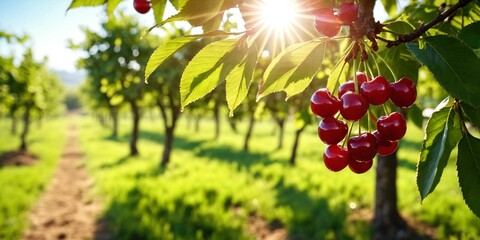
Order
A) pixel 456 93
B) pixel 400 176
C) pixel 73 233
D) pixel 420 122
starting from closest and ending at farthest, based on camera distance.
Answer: pixel 456 93
pixel 420 122
pixel 73 233
pixel 400 176

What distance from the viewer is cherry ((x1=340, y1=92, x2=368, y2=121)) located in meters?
0.87

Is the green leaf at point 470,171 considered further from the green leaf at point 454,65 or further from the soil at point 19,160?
the soil at point 19,160

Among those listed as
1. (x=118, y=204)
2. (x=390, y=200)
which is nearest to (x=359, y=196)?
(x=390, y=200)

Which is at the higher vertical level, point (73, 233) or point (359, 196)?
point (359, 196)

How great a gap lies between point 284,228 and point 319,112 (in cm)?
642

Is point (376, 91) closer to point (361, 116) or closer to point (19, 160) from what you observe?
point (361, 116)

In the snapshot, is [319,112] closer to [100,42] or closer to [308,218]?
[308,218]

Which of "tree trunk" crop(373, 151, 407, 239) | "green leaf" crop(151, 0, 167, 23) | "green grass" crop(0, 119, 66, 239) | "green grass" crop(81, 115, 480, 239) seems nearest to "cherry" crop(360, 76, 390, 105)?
"green leaf" crop(151, 0, 167, 23)

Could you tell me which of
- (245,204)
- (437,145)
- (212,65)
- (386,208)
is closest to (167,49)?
(212,65)

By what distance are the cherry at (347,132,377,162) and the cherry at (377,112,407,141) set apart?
0.13 feet

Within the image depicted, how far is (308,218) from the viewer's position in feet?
22.4

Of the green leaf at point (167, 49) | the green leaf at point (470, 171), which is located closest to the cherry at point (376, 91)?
the green leaf at point (470, 171)

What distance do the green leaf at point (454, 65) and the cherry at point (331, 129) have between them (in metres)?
0.27

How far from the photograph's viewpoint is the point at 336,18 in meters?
0.89
